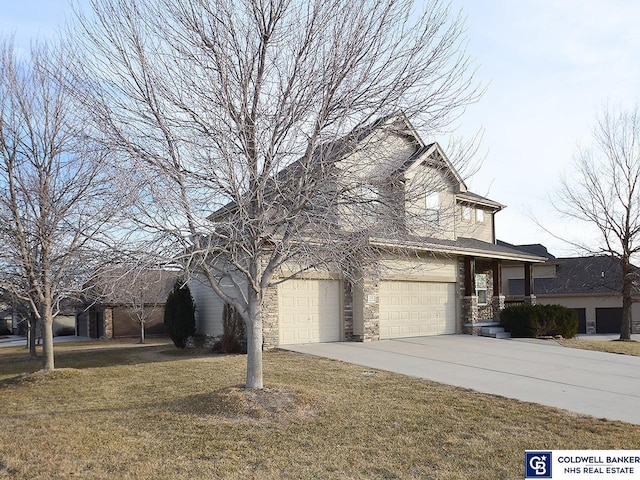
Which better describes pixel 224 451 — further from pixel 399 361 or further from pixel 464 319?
pixel 464 319

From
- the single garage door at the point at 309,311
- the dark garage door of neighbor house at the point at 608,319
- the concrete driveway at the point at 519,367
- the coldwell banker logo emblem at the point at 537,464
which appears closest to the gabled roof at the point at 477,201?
the concrete driveway at the point at 519,367

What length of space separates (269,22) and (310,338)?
9.87 metres

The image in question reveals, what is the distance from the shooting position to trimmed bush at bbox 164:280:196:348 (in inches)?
709

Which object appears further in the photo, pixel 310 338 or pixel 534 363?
pixel 310 338

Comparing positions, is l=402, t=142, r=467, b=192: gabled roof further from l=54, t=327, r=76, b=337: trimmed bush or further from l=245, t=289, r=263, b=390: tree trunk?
l=54, t=327, r=76, b=337: trimmed bush

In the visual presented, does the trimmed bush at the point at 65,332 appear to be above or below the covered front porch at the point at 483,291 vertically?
below

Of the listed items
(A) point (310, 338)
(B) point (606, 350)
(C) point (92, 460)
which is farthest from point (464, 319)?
(C) point (92, 460)

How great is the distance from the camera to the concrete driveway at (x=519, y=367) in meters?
9.05

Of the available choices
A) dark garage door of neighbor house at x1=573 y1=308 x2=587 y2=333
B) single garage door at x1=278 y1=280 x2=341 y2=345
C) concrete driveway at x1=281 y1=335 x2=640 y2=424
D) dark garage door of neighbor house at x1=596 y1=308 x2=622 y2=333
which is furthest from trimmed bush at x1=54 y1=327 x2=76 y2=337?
dark garage door of neighbor house at x1=596 y1=308 x2=622 y2=333

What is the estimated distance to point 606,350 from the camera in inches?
634

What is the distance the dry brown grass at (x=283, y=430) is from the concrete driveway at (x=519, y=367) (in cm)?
90

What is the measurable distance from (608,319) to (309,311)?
23.6 metres

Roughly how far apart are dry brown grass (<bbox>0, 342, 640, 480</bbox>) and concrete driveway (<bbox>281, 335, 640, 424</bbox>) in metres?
0.90

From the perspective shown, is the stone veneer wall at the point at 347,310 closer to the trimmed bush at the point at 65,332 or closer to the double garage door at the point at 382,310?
the double garage door at the point at 382,310
